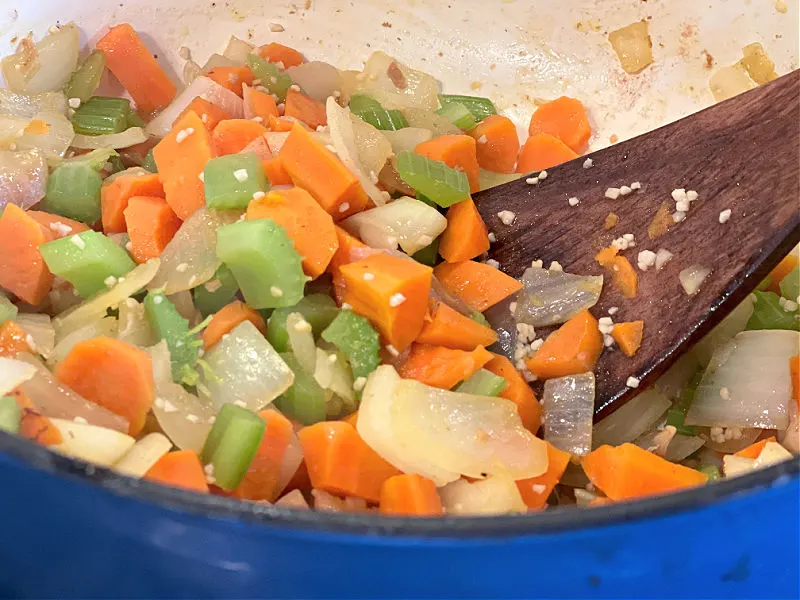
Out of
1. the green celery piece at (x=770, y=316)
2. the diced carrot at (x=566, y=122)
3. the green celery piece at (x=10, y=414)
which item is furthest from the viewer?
the diced carrot at (x=566, y=122)

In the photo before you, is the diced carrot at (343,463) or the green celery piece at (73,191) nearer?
the diced carrot at (343,463)

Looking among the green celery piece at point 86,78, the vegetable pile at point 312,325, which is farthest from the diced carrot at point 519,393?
the green celery piece at point 86,78

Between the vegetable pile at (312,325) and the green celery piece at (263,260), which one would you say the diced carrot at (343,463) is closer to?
the vegetable pile at (312,325)

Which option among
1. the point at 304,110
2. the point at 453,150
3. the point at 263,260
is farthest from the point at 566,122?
the point at 263,260

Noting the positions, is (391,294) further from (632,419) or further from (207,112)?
(207,112)

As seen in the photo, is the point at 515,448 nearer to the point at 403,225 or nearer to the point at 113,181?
the point at 403,225

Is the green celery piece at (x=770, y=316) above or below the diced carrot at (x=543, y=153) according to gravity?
below

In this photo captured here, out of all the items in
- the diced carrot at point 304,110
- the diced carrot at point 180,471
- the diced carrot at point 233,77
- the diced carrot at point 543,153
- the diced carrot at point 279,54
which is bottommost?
the diced carrot at point 180,471
